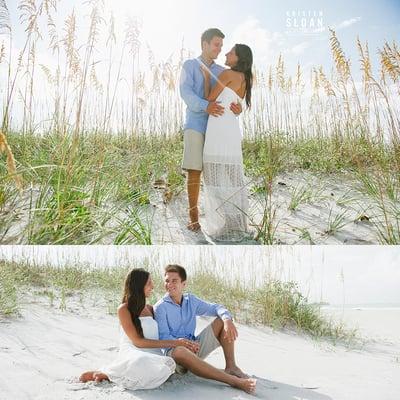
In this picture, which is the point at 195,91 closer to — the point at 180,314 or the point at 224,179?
the point at 224,179

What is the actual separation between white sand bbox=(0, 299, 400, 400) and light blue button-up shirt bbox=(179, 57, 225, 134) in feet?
3.92

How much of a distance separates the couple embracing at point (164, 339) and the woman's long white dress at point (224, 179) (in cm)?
30

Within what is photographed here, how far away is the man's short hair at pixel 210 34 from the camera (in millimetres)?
2902

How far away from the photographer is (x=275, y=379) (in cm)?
293

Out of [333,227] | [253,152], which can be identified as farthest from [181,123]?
[333,227]

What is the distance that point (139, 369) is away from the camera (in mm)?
2508

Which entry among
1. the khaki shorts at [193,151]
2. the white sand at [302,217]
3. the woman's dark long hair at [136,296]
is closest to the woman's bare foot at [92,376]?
the woman's dark long hair at [136,296]

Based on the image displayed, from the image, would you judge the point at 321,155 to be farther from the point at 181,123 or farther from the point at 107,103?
the point at 107,103

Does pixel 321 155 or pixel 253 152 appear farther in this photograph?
pixel 321 155

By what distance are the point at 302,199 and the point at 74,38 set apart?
143 cm

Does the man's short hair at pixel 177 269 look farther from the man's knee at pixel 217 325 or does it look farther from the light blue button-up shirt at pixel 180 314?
the man's knee at pixel 217 325

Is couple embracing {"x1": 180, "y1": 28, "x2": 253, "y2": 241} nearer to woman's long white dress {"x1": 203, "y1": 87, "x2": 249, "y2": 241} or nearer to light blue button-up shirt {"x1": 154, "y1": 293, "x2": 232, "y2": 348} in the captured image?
woman's long white dress {"x1": 203, "y1": 87, "x2": 249, "y2": 241}

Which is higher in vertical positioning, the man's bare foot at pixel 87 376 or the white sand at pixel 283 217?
the white sand at pixel 283 217

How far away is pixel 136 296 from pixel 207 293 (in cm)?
198
